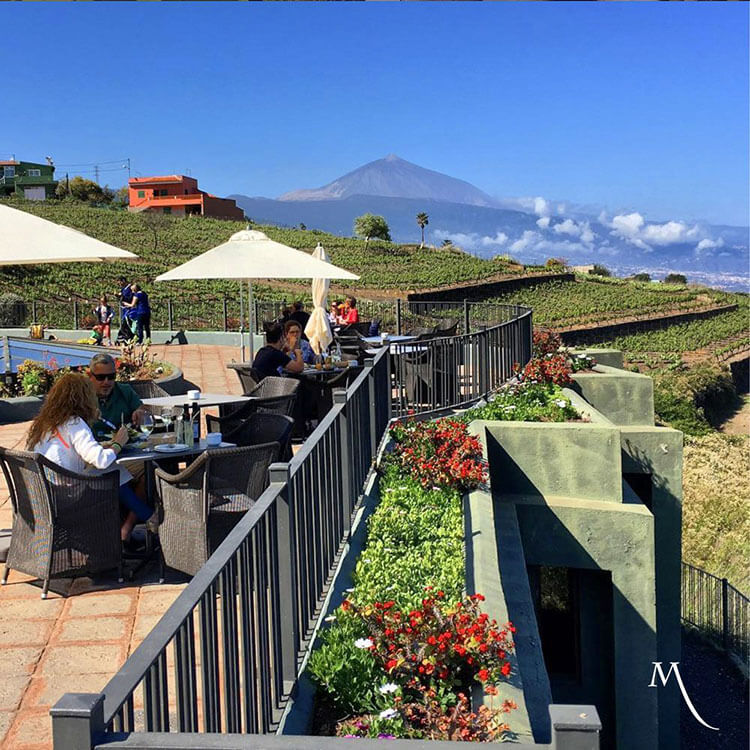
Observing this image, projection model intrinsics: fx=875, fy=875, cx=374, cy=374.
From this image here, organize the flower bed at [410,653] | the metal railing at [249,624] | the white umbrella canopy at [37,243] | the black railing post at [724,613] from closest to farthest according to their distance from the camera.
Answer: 1. the metal railing at [249,624]
2. the flower bed at [410,653]
3. the white umbrella canopy at [37,243]
4. the black railing post at [724,613]

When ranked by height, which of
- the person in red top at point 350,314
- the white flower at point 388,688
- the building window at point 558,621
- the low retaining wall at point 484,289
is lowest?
the building window at point 558,621

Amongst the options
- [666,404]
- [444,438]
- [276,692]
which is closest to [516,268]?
[666,404]

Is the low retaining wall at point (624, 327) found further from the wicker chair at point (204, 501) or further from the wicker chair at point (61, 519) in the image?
the wicker chair at point (61, 519)

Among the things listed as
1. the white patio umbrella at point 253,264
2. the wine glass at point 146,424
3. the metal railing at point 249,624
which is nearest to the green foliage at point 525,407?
the white patio umbrella at point 253,264

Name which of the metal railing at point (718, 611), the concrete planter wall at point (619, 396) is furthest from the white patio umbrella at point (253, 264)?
the metal railing at point (718, 611)

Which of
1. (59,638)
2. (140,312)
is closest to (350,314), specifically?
(140,312)

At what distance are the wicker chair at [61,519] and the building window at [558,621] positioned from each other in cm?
699

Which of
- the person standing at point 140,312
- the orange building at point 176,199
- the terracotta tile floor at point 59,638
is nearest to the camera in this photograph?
the terracotta tile floor at point 59,638

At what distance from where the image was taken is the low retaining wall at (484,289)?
167ft

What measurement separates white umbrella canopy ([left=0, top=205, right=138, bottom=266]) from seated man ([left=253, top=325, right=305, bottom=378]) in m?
2.60

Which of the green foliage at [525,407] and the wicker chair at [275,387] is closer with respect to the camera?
the wicker chair at [275,387]

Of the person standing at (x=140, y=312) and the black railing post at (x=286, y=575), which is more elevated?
the person standing at (x=140, y=312)

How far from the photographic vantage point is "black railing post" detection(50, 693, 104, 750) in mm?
1617

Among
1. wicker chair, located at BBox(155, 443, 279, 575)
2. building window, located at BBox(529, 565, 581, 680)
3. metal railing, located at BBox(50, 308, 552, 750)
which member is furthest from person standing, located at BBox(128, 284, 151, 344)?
wicker chair, located at BBox(155, 443, 279, 575)
